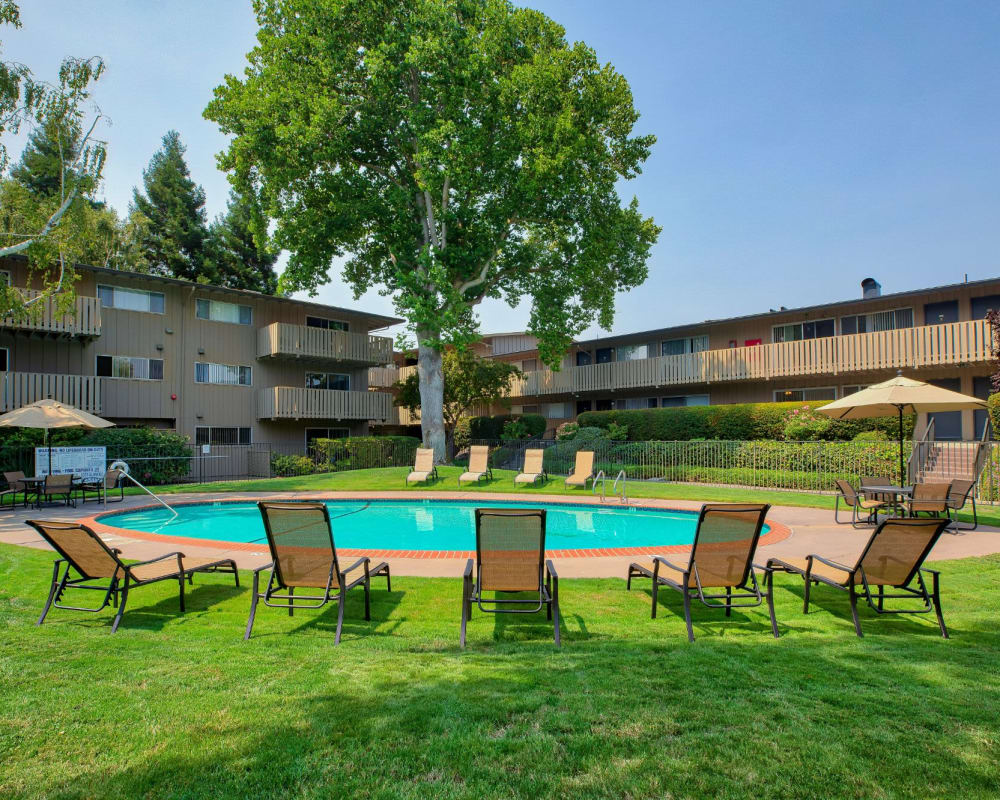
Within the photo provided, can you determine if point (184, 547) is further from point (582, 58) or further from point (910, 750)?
point (582, 58)

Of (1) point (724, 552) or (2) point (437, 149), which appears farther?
(2) point (437, 149)

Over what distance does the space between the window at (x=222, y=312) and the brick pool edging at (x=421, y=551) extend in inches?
524

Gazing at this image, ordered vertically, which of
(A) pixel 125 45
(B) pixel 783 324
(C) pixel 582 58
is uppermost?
(C) pixel 582 58

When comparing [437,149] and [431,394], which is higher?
[437,149]

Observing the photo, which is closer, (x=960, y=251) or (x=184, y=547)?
(x=184, y=547)

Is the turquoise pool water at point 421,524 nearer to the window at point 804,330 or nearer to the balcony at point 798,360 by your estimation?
the balcony at point 798,360

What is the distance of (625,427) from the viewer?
86.0 ft

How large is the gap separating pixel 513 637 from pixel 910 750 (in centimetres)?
275

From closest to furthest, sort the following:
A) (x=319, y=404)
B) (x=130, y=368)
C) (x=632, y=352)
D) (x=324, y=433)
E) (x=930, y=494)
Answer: (x=930, y=494)
(x=130, y=368)
(x=319, y=404)
(x=324, y=433)
(x=632, y=352)

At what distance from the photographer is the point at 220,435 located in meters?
25.7

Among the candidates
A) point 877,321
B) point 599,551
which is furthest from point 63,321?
point 877,321

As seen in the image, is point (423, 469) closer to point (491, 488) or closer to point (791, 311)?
point (491, 488)

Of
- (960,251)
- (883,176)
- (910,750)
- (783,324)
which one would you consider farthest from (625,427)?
(910,750)

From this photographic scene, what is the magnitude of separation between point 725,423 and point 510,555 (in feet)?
67.9
